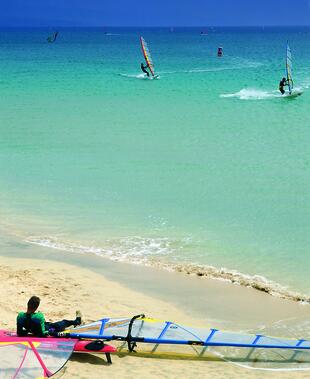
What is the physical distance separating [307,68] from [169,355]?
1815 inches

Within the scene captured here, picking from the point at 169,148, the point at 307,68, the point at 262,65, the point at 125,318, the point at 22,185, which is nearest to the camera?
the point at 125,318

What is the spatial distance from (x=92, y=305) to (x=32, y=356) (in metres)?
2.00

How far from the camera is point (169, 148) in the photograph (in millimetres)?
19312

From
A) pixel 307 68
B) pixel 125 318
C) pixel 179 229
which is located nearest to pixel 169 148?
pixel 179 229

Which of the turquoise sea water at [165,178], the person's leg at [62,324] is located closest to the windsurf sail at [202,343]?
the person's leg at [62,324]

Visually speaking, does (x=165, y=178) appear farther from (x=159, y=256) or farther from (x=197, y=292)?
(x=197, y=292)

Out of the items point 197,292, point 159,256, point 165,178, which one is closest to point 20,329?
point 197,292

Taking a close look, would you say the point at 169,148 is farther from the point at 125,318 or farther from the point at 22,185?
the point at 125,318

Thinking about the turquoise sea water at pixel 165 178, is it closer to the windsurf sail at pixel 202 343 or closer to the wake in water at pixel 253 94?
the wake in water at pixel 253 94

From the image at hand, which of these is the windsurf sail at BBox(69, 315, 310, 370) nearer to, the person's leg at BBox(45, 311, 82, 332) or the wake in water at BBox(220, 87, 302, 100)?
the person's leg at BBox(45, 311, 82, 332)

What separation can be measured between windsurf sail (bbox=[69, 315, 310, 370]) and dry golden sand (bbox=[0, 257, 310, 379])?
0.20 meters

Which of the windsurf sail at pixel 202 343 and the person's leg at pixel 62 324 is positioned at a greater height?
the person's leg at pixel 62 324

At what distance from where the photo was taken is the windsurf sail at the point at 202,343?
23.9 ft

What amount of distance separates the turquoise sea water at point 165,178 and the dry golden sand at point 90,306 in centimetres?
115
